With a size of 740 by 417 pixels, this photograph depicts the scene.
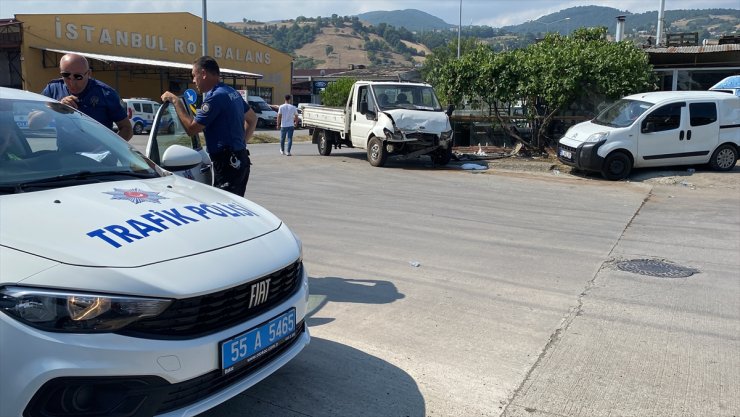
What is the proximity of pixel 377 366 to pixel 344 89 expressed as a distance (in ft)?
108

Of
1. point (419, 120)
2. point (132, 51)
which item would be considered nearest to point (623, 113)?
point (419, 120)

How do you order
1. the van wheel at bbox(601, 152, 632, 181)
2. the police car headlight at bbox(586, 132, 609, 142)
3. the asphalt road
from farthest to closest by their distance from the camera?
1. the van wheel at bbox(601, 152, 632, 181)
2. the police car headlight at bbox(586, 132, 609, 142)
3. the asphalt road

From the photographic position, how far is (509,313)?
508cm

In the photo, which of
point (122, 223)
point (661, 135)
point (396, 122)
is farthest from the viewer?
point (396, 122)

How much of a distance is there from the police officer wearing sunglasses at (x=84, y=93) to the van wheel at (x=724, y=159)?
528 inches

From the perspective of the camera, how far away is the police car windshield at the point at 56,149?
3.28 metres

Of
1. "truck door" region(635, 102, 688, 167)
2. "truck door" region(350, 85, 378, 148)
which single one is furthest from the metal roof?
"truck door" region(350, 85, 378, 148)

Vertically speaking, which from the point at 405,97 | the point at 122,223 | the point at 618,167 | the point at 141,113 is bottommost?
the point at 618,167

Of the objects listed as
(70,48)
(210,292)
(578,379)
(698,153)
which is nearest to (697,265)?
(578,379)

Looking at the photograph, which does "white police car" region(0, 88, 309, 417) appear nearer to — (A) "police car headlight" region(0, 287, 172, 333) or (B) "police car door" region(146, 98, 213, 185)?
(A) "police car headlight" region(0, 287, 172, 333)

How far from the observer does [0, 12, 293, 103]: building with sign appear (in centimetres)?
3428

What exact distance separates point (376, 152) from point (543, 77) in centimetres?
493

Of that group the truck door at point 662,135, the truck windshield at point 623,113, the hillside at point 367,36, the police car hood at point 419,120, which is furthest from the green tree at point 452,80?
the hillside at point 367,36

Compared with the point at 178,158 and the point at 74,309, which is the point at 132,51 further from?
the point at 74,309
